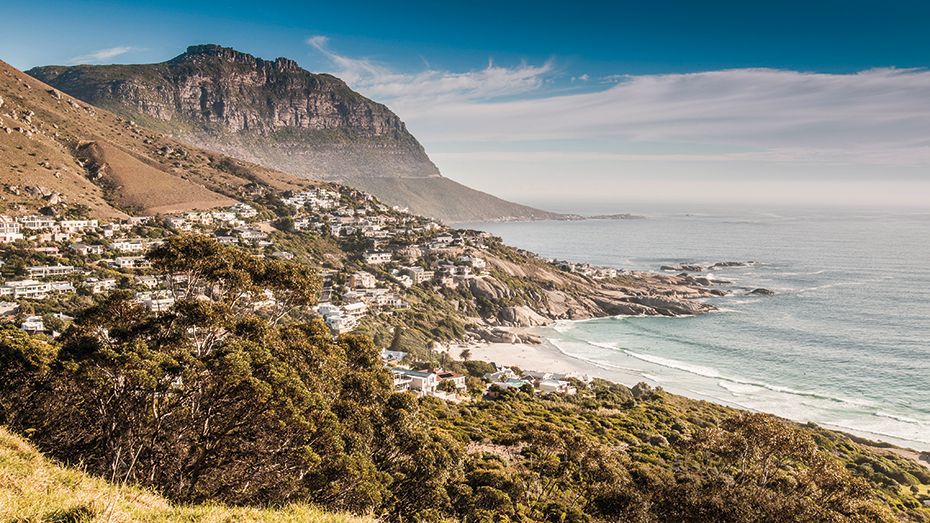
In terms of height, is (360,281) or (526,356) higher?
(360,281)

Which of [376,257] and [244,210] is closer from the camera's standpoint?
[376,257]

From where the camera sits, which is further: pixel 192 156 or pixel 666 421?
pixel 192 156

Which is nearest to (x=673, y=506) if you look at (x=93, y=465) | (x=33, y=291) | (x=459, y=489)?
(x=459, y=489)

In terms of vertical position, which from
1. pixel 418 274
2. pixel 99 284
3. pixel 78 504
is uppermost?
pixel 78 504

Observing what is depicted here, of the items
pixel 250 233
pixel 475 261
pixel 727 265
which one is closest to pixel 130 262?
pixel 250 233

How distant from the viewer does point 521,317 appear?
6394cm

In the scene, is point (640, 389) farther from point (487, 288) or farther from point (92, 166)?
point (92, 166)

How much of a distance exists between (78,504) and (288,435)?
602 cm

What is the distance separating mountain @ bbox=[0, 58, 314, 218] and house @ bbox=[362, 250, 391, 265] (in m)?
30.3

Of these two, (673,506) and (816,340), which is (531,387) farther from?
(816,340)

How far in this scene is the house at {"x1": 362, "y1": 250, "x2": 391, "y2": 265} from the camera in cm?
7140

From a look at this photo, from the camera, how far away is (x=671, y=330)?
5819cm

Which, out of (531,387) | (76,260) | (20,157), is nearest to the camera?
(531,387)

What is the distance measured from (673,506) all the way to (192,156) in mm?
116308
